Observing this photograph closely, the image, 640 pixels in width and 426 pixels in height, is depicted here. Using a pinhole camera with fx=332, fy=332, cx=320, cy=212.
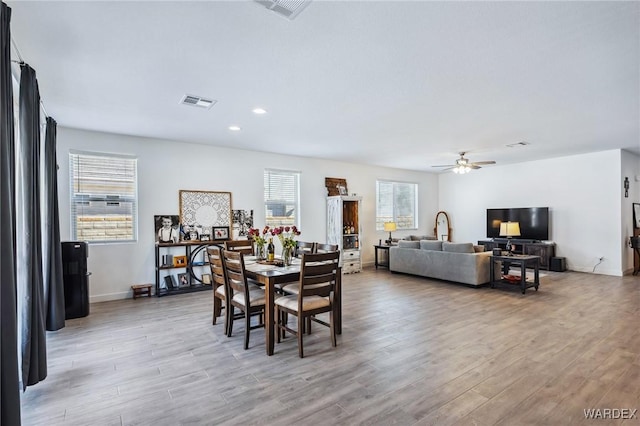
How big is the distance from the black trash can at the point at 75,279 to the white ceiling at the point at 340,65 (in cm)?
179

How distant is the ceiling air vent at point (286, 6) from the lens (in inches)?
82.7

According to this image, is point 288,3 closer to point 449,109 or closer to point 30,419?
point 449,109

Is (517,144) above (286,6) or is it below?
below

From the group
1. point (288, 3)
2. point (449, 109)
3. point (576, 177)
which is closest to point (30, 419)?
point (288, 3)

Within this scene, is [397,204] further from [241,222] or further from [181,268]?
[181,268]

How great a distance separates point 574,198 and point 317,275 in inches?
289

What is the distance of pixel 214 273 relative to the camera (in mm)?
3996

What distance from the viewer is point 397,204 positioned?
9.52 metres

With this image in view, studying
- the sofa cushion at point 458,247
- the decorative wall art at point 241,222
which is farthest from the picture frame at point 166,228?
the sofa cushion at point 458,247

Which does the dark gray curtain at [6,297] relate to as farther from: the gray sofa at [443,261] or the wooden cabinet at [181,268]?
the gray sofa at [443,261]

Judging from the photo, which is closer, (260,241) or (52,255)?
(52,255)

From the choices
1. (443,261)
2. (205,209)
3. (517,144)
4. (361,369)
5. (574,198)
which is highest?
(517,144)

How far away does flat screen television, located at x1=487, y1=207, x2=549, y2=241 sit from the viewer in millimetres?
7953

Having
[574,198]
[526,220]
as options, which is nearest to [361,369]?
[526,220]
